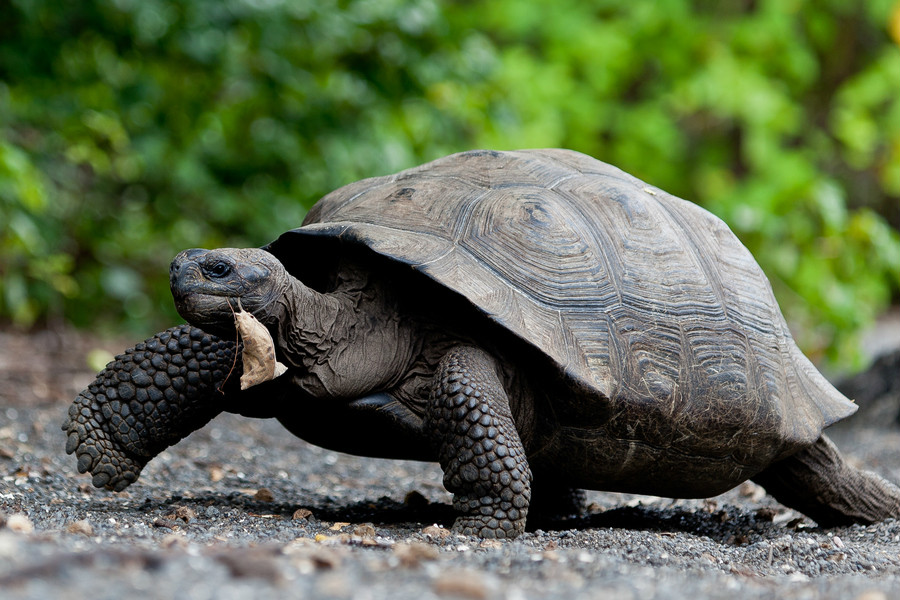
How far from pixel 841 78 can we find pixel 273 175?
1216cm

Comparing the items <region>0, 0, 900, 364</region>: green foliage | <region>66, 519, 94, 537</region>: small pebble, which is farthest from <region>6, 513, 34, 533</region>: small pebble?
<region>0, 0, 900, 364</region>: green foliage

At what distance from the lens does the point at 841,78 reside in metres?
16.8

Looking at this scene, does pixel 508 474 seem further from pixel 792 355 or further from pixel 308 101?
pixel 308 101

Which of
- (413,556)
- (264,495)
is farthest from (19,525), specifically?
(264,495)

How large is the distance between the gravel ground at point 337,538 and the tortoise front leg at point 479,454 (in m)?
0.11

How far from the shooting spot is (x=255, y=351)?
127 inches

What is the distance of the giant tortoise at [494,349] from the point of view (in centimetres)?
323

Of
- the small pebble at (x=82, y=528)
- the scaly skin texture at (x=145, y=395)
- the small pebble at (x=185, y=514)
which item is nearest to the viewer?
the small pebble at (x=82, y=528)

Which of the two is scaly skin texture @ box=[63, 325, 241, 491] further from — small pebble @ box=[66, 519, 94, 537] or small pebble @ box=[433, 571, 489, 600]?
small pebble @ box=[433, 571, 489, 600]

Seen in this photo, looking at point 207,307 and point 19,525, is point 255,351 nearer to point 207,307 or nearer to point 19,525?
point 207,307

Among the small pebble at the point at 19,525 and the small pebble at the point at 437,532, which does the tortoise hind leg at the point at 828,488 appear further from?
the small pebble at the point at 19,525

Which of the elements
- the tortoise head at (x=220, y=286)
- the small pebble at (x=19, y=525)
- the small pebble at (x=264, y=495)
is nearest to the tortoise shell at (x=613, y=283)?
the tortoise head at (x=220, y=286)

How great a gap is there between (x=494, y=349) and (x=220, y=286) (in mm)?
976

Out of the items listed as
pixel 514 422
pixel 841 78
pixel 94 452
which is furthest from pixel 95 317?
pixel 841 78
